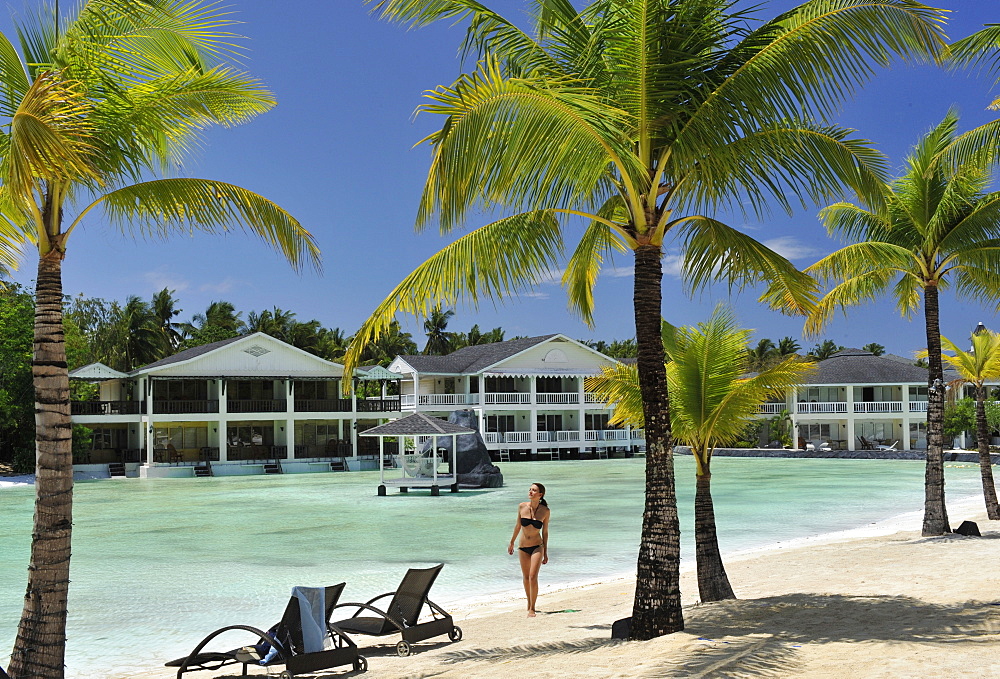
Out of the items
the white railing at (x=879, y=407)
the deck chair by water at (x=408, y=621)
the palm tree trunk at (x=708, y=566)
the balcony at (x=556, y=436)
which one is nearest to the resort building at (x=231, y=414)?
the balcony at (x=556, y=436)

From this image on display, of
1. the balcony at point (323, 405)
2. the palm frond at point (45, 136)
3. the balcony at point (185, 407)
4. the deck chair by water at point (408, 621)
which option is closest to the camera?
the palm frond at point (45, 136)

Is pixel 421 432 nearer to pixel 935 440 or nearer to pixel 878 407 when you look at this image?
pixel 935 440

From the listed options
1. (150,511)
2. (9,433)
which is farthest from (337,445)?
(150,511)

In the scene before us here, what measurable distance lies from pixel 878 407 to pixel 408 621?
55516 millimetres

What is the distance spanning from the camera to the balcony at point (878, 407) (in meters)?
57.8

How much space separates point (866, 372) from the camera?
6062cm

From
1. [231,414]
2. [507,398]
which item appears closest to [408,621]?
[231,414]

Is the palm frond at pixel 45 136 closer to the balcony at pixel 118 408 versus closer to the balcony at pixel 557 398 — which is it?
the balcony at pixel 118 408

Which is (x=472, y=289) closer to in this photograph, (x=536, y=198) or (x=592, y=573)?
(x=536, y=198)

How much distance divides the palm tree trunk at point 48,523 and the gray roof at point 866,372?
55.8 meters

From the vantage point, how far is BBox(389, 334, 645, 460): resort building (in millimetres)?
57469

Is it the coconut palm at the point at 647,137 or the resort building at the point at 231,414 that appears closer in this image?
the coconut palm at the point at 647,137

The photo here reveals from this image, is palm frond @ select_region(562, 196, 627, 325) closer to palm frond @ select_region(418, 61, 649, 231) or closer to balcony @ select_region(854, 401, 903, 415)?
palm frond @ select_region(418, 61, 649, 231)

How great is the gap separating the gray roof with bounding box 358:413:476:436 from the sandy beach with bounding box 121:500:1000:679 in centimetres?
1810
